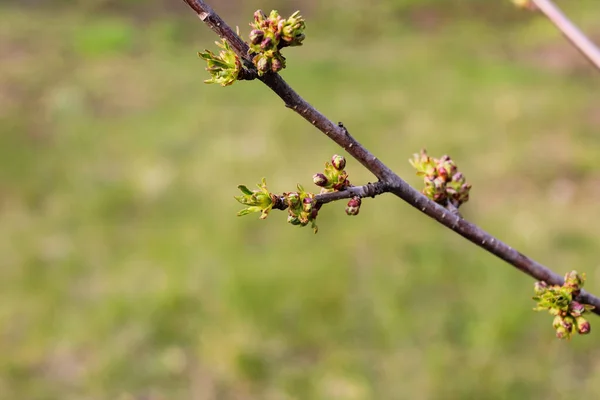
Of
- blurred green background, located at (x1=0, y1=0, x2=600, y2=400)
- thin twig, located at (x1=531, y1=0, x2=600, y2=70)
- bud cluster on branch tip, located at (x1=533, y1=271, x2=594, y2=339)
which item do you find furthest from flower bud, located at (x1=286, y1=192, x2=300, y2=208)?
blurred green background, located at (x1=0, y1=0, x2=600, y2=400)

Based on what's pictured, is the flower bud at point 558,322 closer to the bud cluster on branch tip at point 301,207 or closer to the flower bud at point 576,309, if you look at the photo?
the flower bud at point 576,309

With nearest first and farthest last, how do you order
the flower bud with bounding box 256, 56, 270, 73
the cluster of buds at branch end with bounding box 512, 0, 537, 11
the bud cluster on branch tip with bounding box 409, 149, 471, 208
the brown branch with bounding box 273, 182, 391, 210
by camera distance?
the flower bud with bounding box 256, 56, 270, 73
the brown branch with bounding box 273, 182, 391, 210
the bud cluster on branch tip with bounding box 409, 149, 471, 208
the cluster of buds at branch end with bounding box 512, 0, 537, 11

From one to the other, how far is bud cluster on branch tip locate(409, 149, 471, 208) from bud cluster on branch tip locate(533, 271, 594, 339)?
20cm

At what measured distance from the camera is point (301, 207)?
81 cm

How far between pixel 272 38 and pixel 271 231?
157 inches

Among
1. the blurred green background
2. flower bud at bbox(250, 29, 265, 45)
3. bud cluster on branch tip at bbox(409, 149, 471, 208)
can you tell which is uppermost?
the blurred green background

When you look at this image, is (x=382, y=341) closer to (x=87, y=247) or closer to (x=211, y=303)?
(x=211, y=303)

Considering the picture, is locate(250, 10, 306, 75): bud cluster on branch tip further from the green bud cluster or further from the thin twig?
the thin twig

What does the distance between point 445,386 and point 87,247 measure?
269cm

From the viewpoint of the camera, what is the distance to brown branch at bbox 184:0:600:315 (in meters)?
0.69

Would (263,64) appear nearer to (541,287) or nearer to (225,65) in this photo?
(225,65)

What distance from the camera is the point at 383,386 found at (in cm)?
341

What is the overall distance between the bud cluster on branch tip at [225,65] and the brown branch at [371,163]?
1 cm

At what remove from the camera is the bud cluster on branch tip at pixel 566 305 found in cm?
93
